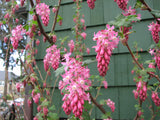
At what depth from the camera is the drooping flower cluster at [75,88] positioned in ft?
2.97

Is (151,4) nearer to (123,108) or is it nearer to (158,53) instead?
(158,53)

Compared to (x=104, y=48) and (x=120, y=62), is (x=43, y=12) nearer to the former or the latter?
(x=104, y=48)

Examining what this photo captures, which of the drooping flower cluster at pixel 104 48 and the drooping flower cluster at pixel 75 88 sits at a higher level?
the drooping flower cluster at pixel 104 48

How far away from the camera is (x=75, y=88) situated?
3.15 feet

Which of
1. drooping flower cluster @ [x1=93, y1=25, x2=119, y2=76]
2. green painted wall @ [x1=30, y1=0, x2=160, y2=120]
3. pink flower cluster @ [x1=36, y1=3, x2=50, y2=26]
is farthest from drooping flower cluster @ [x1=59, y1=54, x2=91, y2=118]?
green painted wall @ [x1=30, y1=0, x2=160, y2=120]

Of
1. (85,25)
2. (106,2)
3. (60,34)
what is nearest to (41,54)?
(60,34)

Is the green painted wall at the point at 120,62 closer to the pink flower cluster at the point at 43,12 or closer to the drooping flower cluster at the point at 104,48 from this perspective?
the pink flower cluster at the point at 43,12

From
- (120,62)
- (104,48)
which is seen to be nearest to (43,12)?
(104,48)

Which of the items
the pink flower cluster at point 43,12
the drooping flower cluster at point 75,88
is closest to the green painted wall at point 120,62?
the pink flower cluster at point 43,12

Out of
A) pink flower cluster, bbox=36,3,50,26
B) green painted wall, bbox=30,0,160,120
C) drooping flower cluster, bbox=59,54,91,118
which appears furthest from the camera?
green painted wall, bbox=30,0,160,120

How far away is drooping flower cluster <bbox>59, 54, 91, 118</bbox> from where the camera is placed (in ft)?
2.97

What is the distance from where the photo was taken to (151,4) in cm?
262

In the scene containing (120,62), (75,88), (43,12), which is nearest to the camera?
(75,88)

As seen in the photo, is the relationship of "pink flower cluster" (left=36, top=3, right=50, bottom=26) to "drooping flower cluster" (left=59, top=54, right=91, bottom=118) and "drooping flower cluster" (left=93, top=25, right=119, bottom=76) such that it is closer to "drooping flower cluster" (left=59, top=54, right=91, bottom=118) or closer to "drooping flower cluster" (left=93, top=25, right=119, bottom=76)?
"drooping flower cluster" (left=59, top=54, right=91, bottom=118)
